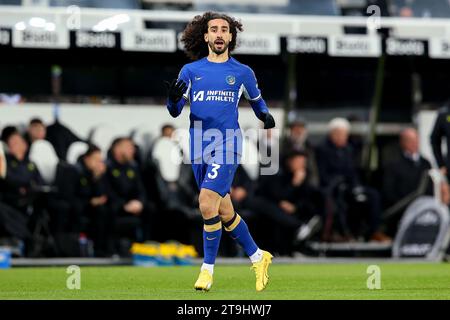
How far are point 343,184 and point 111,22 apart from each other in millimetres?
3981

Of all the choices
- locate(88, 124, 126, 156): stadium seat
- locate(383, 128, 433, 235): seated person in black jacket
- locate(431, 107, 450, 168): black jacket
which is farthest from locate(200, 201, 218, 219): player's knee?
locate(383, 128, 433, 235): seated person in black jacket

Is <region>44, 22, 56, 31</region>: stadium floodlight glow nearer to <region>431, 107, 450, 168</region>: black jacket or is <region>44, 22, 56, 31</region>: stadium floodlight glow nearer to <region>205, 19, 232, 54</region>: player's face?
<region>431, 107, 450, 168</region>: black jacket

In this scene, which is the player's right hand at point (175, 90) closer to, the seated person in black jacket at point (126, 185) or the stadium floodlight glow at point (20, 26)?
the seated person in black jacket at point (126, 185)

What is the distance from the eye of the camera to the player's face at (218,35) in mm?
9953

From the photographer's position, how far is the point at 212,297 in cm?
931

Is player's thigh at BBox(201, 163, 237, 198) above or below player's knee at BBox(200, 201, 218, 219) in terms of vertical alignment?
above

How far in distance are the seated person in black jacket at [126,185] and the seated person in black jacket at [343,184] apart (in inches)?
101

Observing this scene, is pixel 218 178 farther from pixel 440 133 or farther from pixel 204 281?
pixel 440 133

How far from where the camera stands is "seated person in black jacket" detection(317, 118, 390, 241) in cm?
1738

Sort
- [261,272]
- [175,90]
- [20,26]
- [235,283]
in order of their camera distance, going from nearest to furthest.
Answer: [175,90] < [261,272] < [235,283] < [20,26]

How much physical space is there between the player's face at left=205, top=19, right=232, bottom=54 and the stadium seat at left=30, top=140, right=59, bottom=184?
7.35 meters

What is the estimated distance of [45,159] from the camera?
17.0 meters

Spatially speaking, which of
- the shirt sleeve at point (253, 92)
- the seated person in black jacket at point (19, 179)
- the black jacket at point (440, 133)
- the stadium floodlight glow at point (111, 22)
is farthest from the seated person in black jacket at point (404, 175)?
the shirt sleeve at point (253, 92)

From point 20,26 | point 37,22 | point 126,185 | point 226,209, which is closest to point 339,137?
point 126,185
